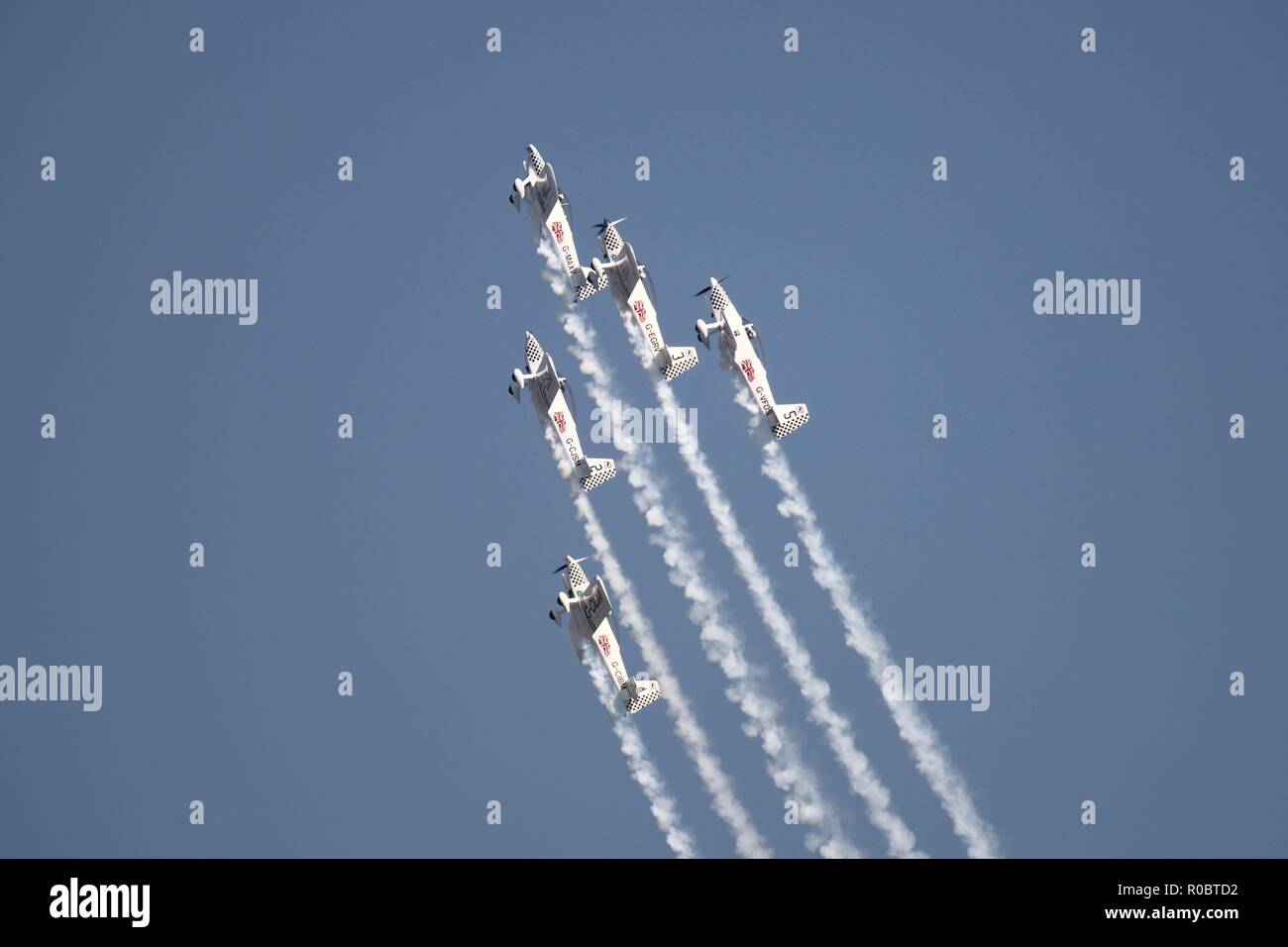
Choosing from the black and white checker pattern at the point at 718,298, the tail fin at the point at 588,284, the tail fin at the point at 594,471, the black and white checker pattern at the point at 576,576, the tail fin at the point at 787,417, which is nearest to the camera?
the black and white checker pattern at the point at 576,576

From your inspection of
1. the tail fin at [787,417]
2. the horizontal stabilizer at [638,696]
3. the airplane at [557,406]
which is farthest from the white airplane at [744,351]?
the horizontal stabilizer at [638,696]

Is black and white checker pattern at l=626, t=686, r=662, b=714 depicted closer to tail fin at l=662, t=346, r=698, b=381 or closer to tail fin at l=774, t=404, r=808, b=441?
tail fin at l=774, t=404, r=808, b=441

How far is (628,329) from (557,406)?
13.3ft

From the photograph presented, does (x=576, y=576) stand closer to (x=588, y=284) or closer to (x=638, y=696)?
(x=638, y=696)

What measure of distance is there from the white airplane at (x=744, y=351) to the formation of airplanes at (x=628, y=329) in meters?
0.03

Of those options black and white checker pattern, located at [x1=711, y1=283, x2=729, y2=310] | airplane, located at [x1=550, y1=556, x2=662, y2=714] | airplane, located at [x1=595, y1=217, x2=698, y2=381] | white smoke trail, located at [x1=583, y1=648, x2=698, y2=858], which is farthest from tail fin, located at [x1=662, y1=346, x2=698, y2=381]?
white smoke trail, located at [x1=583, y1=648, x2=698, y2=858]

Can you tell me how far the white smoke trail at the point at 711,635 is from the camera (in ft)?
303

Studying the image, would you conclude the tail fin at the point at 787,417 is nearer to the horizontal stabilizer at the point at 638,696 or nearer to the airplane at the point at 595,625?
the airplane at the point at 595,625

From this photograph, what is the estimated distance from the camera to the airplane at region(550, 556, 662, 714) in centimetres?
8888

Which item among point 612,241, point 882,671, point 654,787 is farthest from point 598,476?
point 882,671
